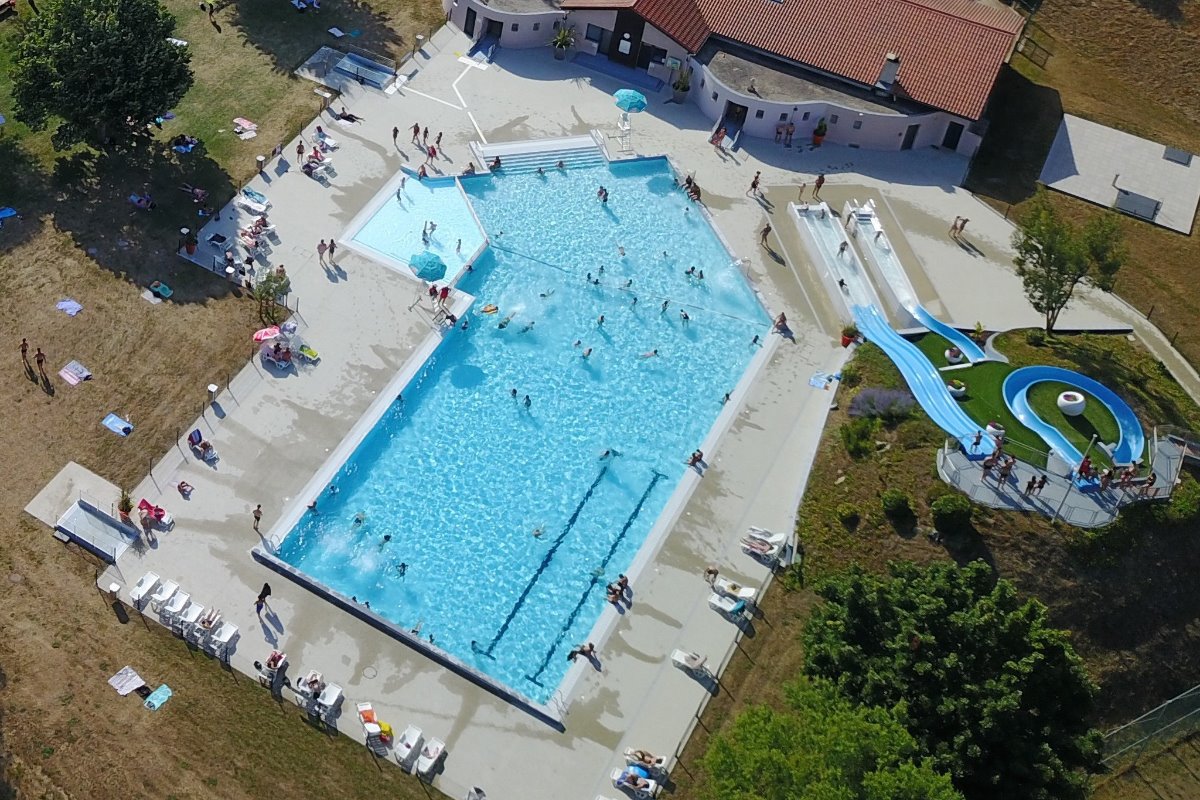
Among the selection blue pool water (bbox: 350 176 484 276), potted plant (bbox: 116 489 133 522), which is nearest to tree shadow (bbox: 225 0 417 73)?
blue pool water (bbox: 350 176 484 276)

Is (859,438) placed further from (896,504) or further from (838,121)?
(838,121)

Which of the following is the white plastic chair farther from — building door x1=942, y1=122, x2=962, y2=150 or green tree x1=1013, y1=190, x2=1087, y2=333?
building door x1=942, y1=122, x2=962, y2=150

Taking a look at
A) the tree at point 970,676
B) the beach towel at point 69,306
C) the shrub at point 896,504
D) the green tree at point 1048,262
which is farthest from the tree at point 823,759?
the beach towel at point 69,306

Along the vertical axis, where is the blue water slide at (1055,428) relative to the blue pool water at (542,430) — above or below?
above

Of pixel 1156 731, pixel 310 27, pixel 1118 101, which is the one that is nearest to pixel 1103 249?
pixel 1156 731

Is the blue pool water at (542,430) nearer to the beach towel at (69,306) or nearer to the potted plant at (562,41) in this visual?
the potted plant at (562,41)

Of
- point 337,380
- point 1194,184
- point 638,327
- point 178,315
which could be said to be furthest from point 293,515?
point 1194,184

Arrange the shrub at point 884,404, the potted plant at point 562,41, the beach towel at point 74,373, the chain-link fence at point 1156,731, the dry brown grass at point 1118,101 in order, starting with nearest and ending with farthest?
the chain-link fence at point 1156,731, the shrub at point 884,404, the beach towel at point 74,373, the dry brown grass at point 1118,101, the potted plant at point 562,41
